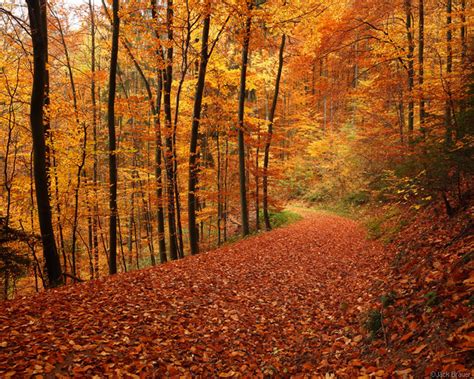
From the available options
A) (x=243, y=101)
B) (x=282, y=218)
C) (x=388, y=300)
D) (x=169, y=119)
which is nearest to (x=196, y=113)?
(x=169, y=119)

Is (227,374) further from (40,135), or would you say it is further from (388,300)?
(40,135)

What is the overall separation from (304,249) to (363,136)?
37.6 ft

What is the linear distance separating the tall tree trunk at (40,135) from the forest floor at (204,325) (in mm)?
1390

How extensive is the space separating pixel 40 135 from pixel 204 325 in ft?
18.5

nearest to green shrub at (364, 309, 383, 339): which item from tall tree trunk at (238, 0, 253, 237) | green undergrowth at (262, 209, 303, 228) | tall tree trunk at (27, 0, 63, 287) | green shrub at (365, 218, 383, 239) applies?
tall tree trunk at (27, 0, 63, 287)

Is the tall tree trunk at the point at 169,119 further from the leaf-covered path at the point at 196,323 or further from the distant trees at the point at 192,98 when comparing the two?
the leaf-covered path at the point at 196,323

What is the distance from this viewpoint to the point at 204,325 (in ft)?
18.0

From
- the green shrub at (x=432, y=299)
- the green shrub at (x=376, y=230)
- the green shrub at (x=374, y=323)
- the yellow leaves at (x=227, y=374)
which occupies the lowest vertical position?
the yellow leaves at (x=227, y=374)

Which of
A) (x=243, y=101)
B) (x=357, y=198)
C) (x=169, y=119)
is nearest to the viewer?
(x=169, y=119)

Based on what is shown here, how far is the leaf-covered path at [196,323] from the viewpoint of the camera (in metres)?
4.12

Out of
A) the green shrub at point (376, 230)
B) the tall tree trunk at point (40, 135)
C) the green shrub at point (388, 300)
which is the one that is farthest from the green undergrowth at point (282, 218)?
the green shrub at point (388, 300)

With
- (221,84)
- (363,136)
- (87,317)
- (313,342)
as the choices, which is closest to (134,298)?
(87,317)

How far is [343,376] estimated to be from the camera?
382 centimetres

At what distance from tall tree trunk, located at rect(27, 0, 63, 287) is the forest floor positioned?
1390 millimetres
